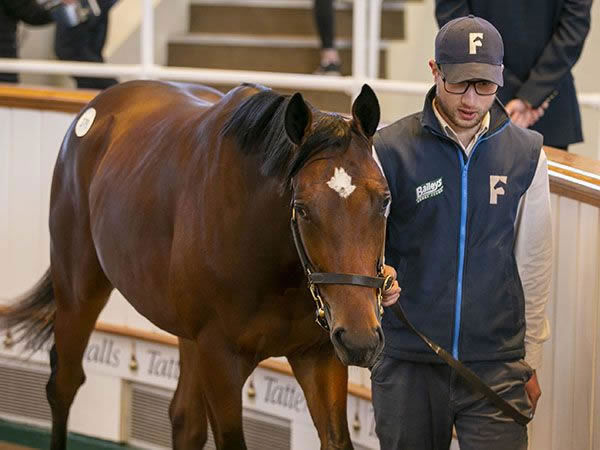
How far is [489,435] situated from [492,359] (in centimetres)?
17

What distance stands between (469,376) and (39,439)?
2.89m

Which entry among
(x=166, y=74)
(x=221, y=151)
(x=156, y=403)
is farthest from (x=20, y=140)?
(x=221, y=151)

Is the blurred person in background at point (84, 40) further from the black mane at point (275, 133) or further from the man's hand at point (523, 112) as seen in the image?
the black mane at point (275, 133)

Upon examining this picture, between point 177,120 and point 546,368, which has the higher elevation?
point 177,120

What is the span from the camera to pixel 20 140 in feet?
17.1

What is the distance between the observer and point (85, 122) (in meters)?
4.18

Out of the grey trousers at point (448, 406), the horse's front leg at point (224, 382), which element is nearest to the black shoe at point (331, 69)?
the horse's front leg at point (224, 382)

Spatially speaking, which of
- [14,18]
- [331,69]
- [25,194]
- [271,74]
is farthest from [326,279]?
[331,69]

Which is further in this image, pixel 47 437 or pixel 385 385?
pixel 47 437

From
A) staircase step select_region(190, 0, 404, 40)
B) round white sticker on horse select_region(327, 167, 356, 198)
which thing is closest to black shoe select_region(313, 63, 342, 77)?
staircase step select_region(190, 0, 404, 40)

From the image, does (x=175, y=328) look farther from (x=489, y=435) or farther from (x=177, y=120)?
(x=489, y=435)

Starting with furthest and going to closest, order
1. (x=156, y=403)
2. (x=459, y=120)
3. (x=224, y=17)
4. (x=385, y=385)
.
A: (x=224, y=17), (x=156, y=403), (x=385, y=385), (x=459, y=120)

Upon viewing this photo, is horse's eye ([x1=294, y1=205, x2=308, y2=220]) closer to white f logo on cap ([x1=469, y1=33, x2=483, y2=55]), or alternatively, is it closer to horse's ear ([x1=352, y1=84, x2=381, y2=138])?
horse's ear ([x1=352, y1=84, x2=381, y2=138])

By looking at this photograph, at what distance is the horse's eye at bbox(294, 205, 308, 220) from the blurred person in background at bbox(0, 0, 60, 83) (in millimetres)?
3445
